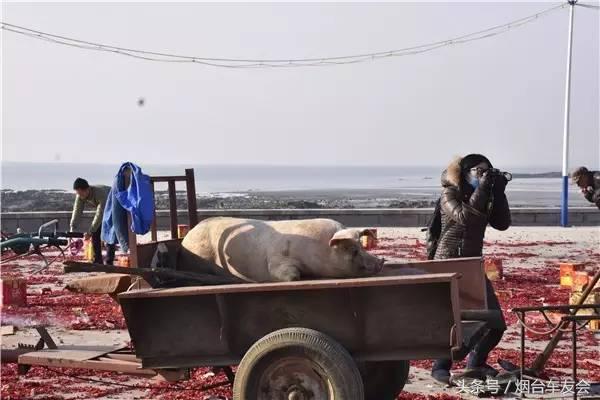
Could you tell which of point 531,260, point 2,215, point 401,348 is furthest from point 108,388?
point 2,215

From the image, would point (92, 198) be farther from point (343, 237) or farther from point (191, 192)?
point (343, 237)

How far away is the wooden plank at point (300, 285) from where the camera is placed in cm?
587

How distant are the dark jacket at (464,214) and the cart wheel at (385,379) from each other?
1569mm

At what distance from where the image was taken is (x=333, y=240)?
21.6ft

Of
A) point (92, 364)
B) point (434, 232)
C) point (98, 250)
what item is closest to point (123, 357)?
point (92, 364)

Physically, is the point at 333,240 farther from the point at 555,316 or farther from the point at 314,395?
the point at 555,316

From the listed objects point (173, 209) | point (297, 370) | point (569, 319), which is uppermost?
point (173, 209)

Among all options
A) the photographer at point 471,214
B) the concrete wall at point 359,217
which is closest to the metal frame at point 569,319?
the photographer at point 471,214

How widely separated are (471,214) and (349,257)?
229 centimetres

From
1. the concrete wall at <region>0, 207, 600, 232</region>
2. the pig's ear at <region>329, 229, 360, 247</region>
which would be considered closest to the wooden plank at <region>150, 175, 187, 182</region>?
the pig's ear at <region>329, 229, 360, 247</region>

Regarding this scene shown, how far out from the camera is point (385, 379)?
7.58 m

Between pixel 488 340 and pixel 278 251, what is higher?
pixel 278 251

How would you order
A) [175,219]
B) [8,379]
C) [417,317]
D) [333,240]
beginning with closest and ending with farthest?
[417,317] < [333,240] < [175,219] < [8,379]

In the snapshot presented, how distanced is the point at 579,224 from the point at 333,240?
26.6 meters
